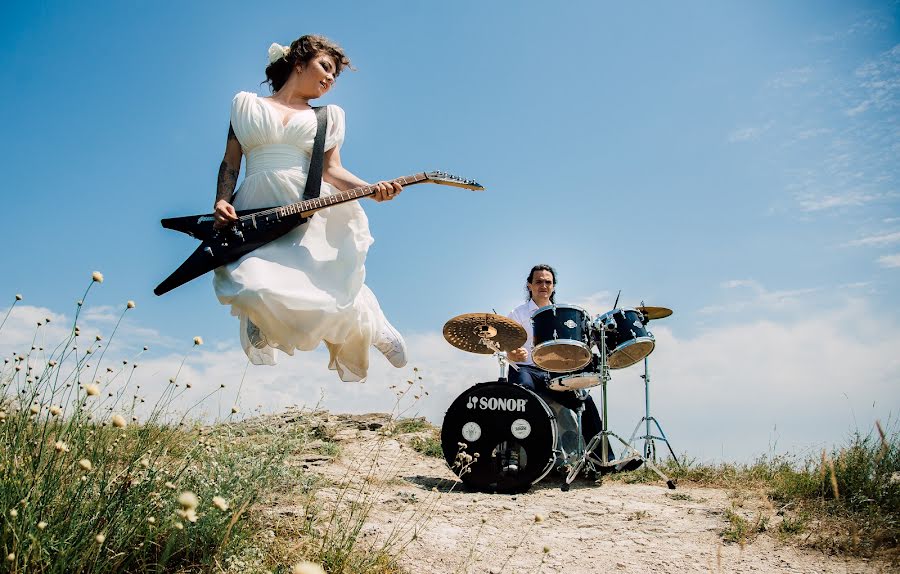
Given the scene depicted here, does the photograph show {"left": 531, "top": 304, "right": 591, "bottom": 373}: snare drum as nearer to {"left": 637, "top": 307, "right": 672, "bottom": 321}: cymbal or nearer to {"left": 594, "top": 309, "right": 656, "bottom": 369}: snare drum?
{"left": 594, "top": 309, "right": 656, "bottom": 369}: snare drum

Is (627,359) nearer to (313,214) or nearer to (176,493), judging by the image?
(313,214)

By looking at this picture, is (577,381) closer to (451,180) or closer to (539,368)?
(539,368)

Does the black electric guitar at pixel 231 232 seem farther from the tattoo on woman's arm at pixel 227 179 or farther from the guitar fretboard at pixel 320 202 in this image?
the tattoo on woman's arm at pixel 227 179

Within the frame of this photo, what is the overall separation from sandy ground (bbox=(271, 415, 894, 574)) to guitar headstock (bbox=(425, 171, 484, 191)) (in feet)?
6.79

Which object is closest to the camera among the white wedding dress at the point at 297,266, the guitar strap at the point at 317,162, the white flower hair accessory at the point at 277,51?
the white wedding dress at the point at 297,266

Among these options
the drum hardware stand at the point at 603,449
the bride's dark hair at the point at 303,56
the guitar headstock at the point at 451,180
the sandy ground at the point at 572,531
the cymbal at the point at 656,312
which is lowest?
the sandy ground at the point at 572,531

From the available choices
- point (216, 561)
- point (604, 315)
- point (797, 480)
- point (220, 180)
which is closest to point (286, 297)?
point (220, 180)

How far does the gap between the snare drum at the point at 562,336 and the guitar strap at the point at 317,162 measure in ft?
9.67

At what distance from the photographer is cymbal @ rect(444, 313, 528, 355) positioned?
6223mm

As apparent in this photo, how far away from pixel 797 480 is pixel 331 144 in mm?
4962

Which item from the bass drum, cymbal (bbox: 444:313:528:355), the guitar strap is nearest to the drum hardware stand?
the bass drum

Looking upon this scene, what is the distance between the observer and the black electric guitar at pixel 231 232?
421cm

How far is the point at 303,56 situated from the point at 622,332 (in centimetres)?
415

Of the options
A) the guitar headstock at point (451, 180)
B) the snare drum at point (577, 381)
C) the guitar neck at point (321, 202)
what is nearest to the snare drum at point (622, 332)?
the snare drum at point (577, 381)
